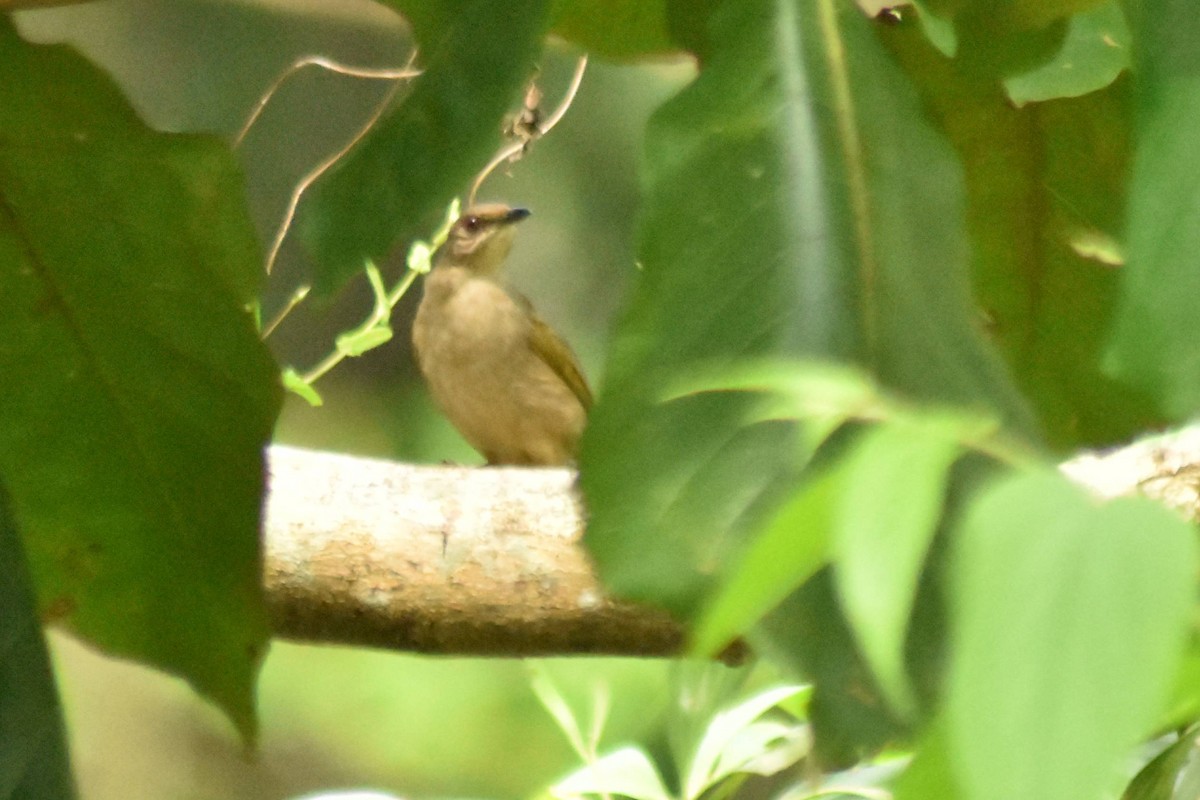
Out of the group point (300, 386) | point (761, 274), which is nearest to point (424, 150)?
point (761, 274)

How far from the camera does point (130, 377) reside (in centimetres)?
123

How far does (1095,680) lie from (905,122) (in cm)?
67

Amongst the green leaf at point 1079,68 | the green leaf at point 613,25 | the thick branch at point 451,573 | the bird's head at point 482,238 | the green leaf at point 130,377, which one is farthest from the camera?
the bird's head at point 482,238

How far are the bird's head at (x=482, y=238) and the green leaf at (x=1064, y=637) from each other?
11.2ft

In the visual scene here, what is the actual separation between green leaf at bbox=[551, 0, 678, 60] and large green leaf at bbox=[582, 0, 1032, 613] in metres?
0.41

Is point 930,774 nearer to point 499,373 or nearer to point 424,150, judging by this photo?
point 424,150

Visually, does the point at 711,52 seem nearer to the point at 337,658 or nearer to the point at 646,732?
the point at 646,732

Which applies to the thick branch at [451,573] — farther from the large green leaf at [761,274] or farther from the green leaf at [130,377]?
the large green leaf at [761,274]

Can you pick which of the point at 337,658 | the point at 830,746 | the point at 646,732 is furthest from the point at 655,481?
the point at 337,658

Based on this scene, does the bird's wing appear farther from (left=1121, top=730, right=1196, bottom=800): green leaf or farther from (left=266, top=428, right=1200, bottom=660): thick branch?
(left=1121, top=730, right=1196, bottom=800): green leaf

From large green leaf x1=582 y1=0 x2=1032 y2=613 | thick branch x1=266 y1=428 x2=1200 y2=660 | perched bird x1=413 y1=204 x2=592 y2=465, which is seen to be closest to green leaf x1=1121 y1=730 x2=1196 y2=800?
large green leaf x1=582 y1=0 x2=1032 y2=613

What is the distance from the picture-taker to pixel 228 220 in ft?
3.86

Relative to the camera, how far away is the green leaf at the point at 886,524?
0.46 metres

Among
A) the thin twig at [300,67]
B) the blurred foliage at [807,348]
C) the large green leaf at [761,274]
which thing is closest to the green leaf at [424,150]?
the blurred foliage at [807,348]
